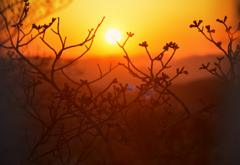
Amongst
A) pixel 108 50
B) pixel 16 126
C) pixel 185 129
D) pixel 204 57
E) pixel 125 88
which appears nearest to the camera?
pixel 125 88

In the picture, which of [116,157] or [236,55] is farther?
[116,157]

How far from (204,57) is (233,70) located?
0.58 m

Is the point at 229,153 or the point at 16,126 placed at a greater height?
the point at 16,126

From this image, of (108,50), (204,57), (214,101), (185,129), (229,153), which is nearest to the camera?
(229,153)

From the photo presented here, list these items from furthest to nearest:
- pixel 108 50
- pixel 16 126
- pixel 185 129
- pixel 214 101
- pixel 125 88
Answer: pixel 16 126 → pixel 108 50 → pixel 185 129 → pixel 214 101 → pixel 125 88

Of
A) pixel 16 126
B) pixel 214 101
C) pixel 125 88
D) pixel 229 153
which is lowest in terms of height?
pixel 229 153

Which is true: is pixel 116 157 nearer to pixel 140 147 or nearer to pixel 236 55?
pixel 140 147

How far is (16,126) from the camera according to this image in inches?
96.0

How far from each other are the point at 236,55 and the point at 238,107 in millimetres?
405

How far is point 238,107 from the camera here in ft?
4.64

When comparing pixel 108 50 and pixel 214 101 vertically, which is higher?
pixel 108 50

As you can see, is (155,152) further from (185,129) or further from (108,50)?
(108,50)

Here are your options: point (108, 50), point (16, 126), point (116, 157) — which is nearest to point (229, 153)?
point (116, 157)

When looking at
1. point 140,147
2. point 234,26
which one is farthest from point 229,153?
point 234,26
